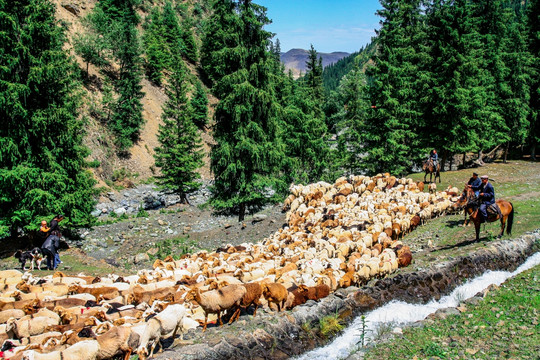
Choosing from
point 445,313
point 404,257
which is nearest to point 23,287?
point 445,313

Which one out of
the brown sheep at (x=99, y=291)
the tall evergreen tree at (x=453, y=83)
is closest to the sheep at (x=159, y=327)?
the brown sheep at (x=99, y=291)

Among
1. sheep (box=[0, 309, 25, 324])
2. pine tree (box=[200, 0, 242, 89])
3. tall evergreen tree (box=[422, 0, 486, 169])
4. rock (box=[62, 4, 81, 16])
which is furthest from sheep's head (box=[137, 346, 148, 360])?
rock (box=[62, 4, 81, 16])

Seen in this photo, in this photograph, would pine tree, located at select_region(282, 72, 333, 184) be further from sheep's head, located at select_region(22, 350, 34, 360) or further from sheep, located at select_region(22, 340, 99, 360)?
sheep's head, located at select_region(22, 350, 34, 360)

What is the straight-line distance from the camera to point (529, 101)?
41500 mm

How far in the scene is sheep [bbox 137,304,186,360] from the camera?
24.0 ft

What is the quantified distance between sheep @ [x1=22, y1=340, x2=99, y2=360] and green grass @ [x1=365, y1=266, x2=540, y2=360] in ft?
18.0

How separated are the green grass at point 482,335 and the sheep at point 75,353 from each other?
5475 millimetres

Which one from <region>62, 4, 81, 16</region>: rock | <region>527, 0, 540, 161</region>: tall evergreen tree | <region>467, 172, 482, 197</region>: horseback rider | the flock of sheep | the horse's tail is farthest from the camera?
<region>62, 4, 81, 16</region>: rock

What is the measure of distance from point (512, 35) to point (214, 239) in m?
41.9

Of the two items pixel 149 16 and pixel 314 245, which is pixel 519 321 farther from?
pixel 149 16

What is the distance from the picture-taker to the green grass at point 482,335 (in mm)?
6906

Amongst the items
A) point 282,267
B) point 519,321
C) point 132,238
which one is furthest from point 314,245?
point 132,238

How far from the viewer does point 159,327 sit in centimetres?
762

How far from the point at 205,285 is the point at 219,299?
1687mm
